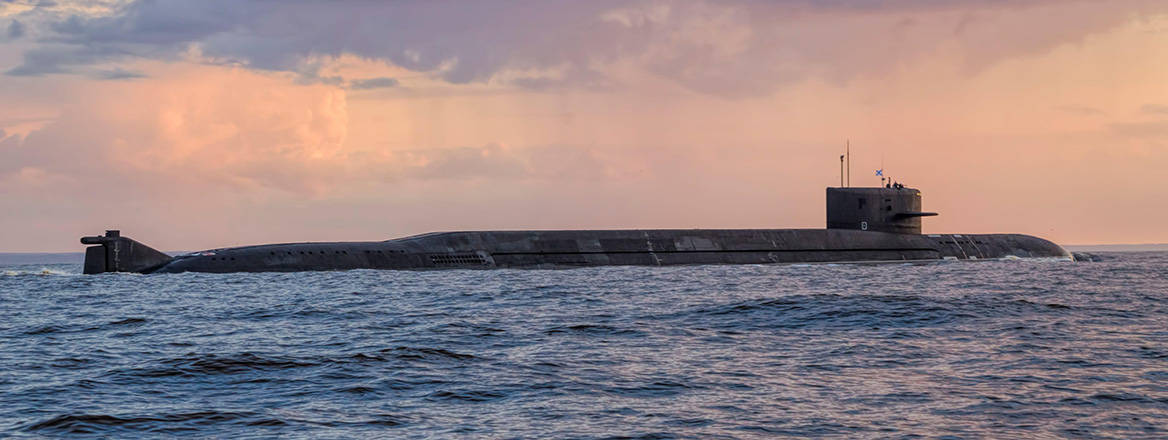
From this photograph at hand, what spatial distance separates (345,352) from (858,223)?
48.1m

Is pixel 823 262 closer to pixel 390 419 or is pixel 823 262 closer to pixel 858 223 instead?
pixel 858 223

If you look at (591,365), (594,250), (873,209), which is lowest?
(591,365)

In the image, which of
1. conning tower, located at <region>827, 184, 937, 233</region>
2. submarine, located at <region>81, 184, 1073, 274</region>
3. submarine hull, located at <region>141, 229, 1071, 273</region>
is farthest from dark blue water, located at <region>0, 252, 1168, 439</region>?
conning tower, located at <region>827, 184, 937, 233</region>

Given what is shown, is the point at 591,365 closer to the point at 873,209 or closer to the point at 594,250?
the point at 594,250

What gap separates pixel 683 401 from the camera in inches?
518

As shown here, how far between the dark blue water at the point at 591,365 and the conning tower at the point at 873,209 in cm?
3021

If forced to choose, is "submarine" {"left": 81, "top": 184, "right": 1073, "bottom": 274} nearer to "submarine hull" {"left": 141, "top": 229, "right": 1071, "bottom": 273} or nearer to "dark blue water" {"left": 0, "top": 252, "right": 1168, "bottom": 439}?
"submarine hull" {"left": 141, "top": 229, "right": 1071, "bottom": 273}

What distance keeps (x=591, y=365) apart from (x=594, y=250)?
3743 centimetres

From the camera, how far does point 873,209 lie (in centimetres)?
6100

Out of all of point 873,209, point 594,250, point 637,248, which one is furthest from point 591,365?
point 873,209

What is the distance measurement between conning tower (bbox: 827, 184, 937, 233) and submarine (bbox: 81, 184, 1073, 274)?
6cm

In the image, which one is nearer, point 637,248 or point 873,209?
point 637,248

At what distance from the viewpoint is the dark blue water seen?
472 inches

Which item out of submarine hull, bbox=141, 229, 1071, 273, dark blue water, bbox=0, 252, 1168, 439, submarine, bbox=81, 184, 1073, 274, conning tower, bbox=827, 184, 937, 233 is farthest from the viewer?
conning tower, bbox=827, 184, 937, 233
